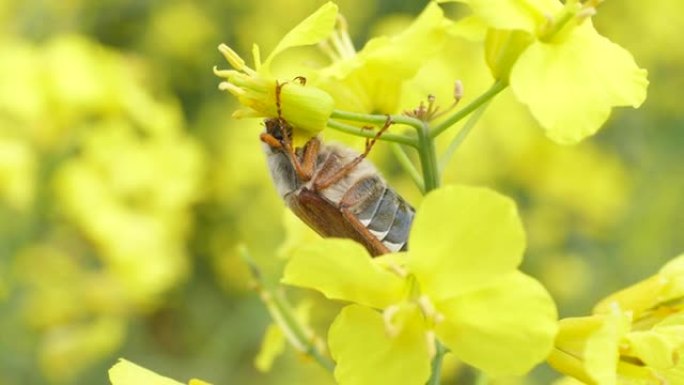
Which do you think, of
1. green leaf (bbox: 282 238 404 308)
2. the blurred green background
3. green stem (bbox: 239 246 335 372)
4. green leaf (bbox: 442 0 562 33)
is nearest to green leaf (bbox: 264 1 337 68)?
green leaf (bbox: 442 0 562 33)

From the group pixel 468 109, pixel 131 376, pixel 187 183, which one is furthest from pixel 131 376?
pixel 187 183

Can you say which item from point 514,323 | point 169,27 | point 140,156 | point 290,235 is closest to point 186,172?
point 140,156

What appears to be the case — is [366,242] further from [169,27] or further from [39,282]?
[169,27]

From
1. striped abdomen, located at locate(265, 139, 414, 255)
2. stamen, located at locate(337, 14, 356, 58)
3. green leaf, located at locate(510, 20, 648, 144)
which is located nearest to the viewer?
green leaf, located at locate(510, 20, 648, 144)

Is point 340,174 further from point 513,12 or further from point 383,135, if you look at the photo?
point 513,12

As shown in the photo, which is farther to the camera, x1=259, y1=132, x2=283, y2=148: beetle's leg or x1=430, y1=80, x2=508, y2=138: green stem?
x1=259, y1=132, x2=283, y2=148: beetle's leg

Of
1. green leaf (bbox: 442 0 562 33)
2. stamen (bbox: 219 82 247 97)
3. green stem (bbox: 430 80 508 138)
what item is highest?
stamen (bbox: 219 82 247 97)

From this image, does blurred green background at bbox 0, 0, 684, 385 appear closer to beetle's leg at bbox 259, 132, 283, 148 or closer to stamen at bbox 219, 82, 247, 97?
beetle's leg at bbox 259, 132, 283, 148

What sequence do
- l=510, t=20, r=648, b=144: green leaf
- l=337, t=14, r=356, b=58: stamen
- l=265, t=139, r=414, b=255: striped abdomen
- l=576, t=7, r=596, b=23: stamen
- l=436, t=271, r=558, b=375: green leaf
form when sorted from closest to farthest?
l=436, t=271, r=558, b=375: green leaf
l=510, t=20, r=648, b=144: green leaf
l=576, t=7, r=596, b=23: stamen
l=265, t=139, r=414, b=255: striped abdomen
l=337, t=14, r=356, b=58: stamen
